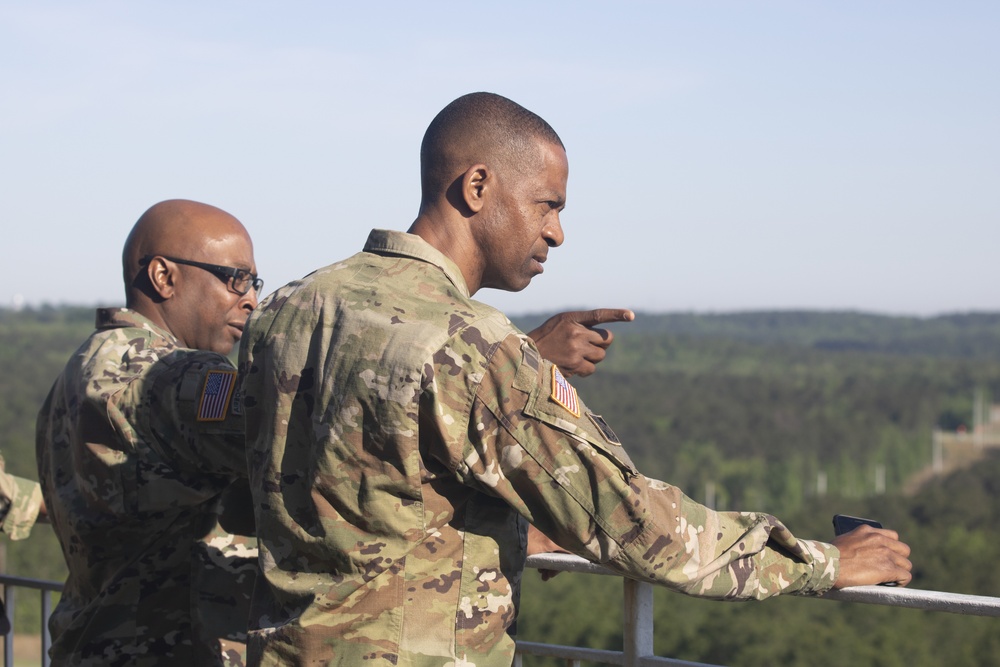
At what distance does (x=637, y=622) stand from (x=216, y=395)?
1.18 metres

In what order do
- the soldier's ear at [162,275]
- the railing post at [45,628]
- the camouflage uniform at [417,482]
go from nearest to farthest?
the camouflage uniform at [417,482]
the soldier's ear at [162,275]
the railing post at [45,628]

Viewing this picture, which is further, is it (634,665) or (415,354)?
(634,665)

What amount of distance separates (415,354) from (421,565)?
1.34 feet

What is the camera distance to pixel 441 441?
2.25 meters

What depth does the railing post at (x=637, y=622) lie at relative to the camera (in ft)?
10.1

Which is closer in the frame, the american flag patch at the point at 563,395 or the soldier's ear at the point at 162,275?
the american flag patch at the point at 563,395

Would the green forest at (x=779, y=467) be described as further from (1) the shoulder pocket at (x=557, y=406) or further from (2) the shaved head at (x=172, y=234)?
(1) the shoulder pocket at (x=557, y=406)

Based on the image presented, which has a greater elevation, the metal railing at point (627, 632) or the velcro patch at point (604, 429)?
the velcro patch at point (604, 429)

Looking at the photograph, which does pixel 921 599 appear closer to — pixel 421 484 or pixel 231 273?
pixel 421 484

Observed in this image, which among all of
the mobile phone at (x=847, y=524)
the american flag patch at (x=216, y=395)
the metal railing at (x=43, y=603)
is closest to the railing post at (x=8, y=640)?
the metal railing at (x=43, y=603)

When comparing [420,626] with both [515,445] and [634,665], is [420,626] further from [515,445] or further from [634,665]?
[634,665]

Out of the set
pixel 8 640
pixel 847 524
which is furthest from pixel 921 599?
pixel 8 640

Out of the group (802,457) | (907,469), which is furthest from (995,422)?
(802,457)

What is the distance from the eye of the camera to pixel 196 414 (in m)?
2.75
